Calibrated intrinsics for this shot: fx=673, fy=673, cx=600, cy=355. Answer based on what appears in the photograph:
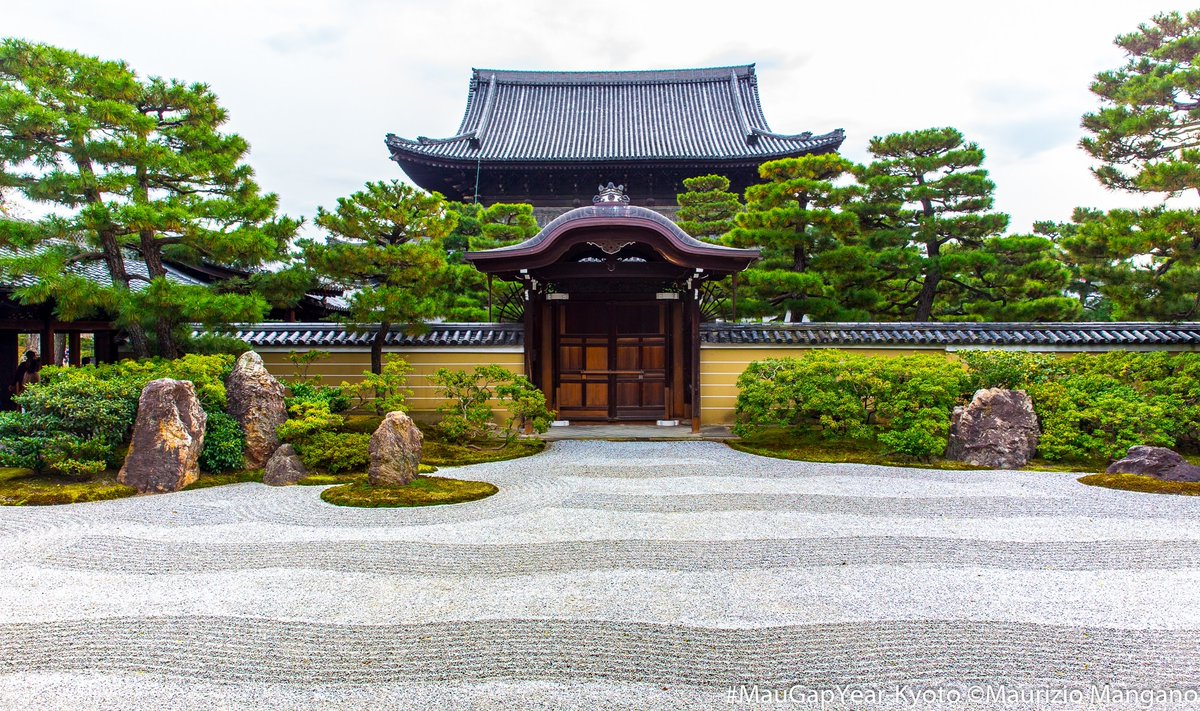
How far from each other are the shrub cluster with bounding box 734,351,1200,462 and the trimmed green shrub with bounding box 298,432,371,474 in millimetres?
5054

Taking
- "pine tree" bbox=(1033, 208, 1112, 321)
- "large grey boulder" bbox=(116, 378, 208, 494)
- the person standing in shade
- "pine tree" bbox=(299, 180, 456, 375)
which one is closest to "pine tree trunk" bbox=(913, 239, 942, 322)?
"pine tree" bbox=(1033, 208, 1112, 321)

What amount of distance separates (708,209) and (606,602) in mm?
11882

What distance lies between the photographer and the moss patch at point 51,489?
6.36 m

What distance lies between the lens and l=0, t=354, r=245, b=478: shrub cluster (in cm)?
683

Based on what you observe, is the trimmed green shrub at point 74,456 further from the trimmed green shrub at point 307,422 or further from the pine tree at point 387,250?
the pine tree at point 387,250

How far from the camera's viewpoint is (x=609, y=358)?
38.1ft

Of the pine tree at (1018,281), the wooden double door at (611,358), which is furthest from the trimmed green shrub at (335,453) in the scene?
the pine tree at (1018,281)

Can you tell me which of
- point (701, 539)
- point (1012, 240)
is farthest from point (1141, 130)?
point (701, 539)

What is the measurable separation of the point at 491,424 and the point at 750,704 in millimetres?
8266

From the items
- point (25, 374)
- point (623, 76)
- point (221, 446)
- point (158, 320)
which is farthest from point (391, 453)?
point (623, 76)

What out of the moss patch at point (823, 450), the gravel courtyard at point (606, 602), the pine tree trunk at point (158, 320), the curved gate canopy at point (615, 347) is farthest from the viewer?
the curved gate canopy at point (615, 347)

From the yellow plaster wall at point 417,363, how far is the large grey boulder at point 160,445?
4.08m

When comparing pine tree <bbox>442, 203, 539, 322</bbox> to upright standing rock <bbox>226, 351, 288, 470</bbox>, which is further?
pine tree <bbox>442, 203, 539, 322</bbox>

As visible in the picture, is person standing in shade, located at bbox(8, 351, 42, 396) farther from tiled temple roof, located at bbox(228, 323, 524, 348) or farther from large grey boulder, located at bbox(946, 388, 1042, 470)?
large grey boulder, located at bbox(946, 388, 1042, 470)
